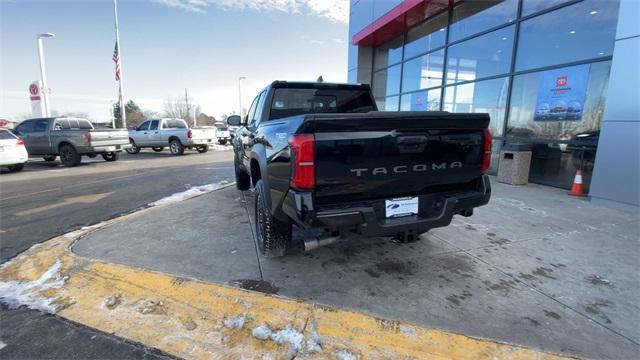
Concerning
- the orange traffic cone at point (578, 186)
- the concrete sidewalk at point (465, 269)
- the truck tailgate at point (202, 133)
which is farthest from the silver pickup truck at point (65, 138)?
the orange traffic cone at point (578, 186)

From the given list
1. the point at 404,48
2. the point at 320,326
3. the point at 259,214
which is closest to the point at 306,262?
the point at 259,214

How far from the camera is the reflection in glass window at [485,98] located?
8.55 m

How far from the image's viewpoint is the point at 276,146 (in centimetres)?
286

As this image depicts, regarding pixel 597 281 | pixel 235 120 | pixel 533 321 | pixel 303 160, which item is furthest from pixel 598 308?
pixel 235 120

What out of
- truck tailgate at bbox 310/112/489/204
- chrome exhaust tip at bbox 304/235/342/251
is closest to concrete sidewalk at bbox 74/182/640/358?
chrome exhaust tip at bbox 304/235/342/251

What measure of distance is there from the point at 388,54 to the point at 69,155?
1343 centimetres

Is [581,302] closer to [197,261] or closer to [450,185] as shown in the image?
[450,185]

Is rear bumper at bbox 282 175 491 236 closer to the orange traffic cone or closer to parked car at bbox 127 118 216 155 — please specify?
the orange traffic cone

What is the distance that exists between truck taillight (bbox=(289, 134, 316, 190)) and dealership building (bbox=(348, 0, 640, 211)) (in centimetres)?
597

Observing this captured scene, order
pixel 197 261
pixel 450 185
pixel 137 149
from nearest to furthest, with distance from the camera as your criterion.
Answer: pixel 450 185 < pixel 197 261 < pixel 137 149

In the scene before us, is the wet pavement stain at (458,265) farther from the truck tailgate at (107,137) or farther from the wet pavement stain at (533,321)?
the truck tailgate at (107,137)

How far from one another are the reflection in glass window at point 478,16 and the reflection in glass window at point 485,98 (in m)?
1.55

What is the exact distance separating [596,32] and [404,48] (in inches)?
283

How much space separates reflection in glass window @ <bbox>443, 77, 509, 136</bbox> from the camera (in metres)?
8.55
